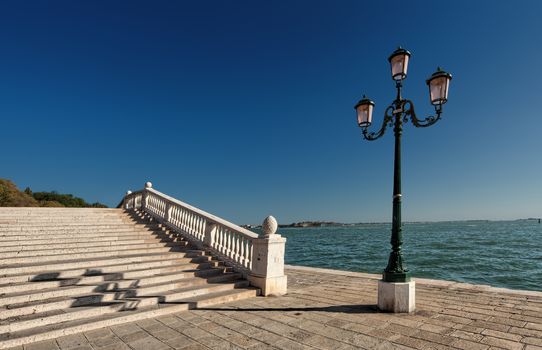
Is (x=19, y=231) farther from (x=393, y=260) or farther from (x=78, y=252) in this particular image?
(x=393, y=260)

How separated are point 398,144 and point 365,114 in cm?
105

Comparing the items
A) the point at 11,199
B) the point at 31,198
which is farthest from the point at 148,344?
the point at 31,198

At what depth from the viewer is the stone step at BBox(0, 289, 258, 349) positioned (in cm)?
458

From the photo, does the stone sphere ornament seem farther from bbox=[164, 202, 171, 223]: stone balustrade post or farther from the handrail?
bbox=[164, 202, 171, 223]: stone balustrade post

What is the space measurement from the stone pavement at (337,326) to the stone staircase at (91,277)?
42cm

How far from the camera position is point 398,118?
6.74 meters

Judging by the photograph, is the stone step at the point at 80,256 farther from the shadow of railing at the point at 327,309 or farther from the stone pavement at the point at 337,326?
the shadow of railing at the point at 327,309

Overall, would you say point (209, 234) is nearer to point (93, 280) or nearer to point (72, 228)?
point (93, 280)

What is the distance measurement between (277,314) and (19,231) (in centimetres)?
830

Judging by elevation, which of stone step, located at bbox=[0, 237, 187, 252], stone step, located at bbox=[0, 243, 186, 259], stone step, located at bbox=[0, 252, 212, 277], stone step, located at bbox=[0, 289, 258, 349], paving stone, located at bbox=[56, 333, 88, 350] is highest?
stone step, located at bbox=[0, 237, 187, 252]

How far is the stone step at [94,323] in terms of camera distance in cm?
458

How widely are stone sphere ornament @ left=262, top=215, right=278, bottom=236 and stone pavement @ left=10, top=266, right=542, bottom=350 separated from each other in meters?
1.52

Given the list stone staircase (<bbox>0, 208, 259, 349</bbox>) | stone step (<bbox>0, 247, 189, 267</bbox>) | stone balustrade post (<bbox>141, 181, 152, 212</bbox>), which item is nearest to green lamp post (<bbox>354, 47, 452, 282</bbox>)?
stone staircase (<bbox>0, 208, 259, 349</bbox>)

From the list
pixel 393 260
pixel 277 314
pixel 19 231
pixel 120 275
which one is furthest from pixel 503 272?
pixel 19 231
